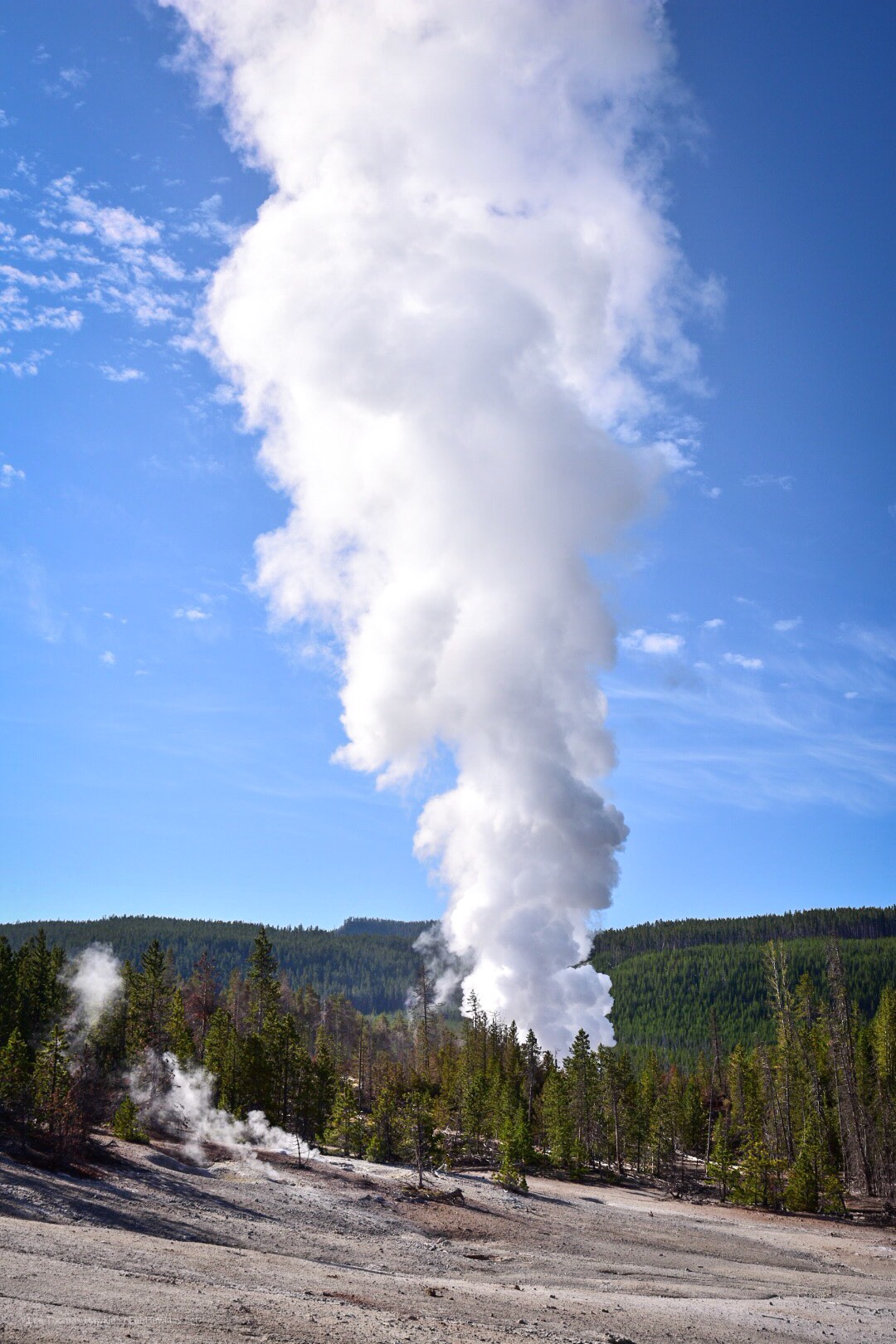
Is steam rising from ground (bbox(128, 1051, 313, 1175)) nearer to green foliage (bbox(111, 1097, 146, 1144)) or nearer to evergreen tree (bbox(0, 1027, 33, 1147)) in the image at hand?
green foliage (bbox(111, 1097, 146, 1144))

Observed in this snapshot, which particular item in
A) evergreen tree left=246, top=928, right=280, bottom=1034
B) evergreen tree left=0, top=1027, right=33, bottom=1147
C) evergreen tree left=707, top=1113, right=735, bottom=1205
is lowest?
evergreen tree left=707, top=1113, right=735, bottom=1205

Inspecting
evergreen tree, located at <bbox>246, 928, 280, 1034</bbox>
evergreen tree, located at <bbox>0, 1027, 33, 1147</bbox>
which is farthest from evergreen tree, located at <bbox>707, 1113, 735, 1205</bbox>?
evergreen tree, located at <bbox>0, 1027, 33, 1147</bbox>

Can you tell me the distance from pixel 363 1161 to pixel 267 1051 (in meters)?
9.69

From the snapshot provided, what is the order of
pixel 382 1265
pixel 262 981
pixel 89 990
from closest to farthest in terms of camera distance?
pixel 382 1265 < pixel 262 981 < pixel 89 990

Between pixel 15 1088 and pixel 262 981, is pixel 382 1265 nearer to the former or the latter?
pixel 15 1088

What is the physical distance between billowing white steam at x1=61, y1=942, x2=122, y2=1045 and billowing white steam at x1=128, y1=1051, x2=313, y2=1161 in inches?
806

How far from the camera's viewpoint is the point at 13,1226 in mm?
23500

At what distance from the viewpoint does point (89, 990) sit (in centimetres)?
10044

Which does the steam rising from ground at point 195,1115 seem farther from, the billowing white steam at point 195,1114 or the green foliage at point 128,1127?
the green foliage at point 128,1127

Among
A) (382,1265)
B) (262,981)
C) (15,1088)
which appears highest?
(262,981)

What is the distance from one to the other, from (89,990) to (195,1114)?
173 feet

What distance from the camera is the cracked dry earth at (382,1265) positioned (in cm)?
1748

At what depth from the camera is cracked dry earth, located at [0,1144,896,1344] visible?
1748cm

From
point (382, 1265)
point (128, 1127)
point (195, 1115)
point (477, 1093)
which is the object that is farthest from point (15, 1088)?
point (477, 1093)
